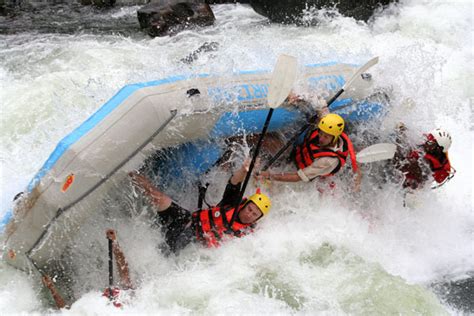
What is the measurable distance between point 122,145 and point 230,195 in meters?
0.93

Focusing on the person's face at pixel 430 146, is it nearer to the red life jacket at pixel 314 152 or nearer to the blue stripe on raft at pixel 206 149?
the red life jacket at pixel 314 152

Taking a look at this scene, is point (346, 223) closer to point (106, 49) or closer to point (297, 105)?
point (297, 105)

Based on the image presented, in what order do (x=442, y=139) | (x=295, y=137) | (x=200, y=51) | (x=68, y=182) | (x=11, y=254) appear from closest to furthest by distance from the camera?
(x=68, y=182), (x=11, y=254), (x=295, y=137), (x=442, y=139), (x=200, y=51)

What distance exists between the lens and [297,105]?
4.30 m

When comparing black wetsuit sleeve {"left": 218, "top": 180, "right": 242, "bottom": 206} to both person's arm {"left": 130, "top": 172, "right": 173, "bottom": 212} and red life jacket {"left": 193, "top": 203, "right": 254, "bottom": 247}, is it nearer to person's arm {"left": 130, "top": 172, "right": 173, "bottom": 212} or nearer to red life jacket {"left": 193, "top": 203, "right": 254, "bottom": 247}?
red life jacket {"left": 193, "top": 203, "right": 254, "bottom": 247}

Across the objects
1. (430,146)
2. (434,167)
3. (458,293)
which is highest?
(430,146)

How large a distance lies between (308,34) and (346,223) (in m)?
4.72

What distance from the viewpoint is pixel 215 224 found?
3947 mm

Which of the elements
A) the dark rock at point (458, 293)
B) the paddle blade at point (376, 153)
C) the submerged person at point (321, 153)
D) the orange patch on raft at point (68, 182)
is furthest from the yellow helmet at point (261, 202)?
the dark rock at point (458, 293)

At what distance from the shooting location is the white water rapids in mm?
3725

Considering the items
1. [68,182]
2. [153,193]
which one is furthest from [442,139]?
[68,182]

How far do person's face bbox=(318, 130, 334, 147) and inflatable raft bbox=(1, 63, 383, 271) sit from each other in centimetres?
37

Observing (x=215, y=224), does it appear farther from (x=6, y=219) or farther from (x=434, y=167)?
(x=434, y=167)

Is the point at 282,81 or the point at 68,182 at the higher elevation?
the point at 282,81
